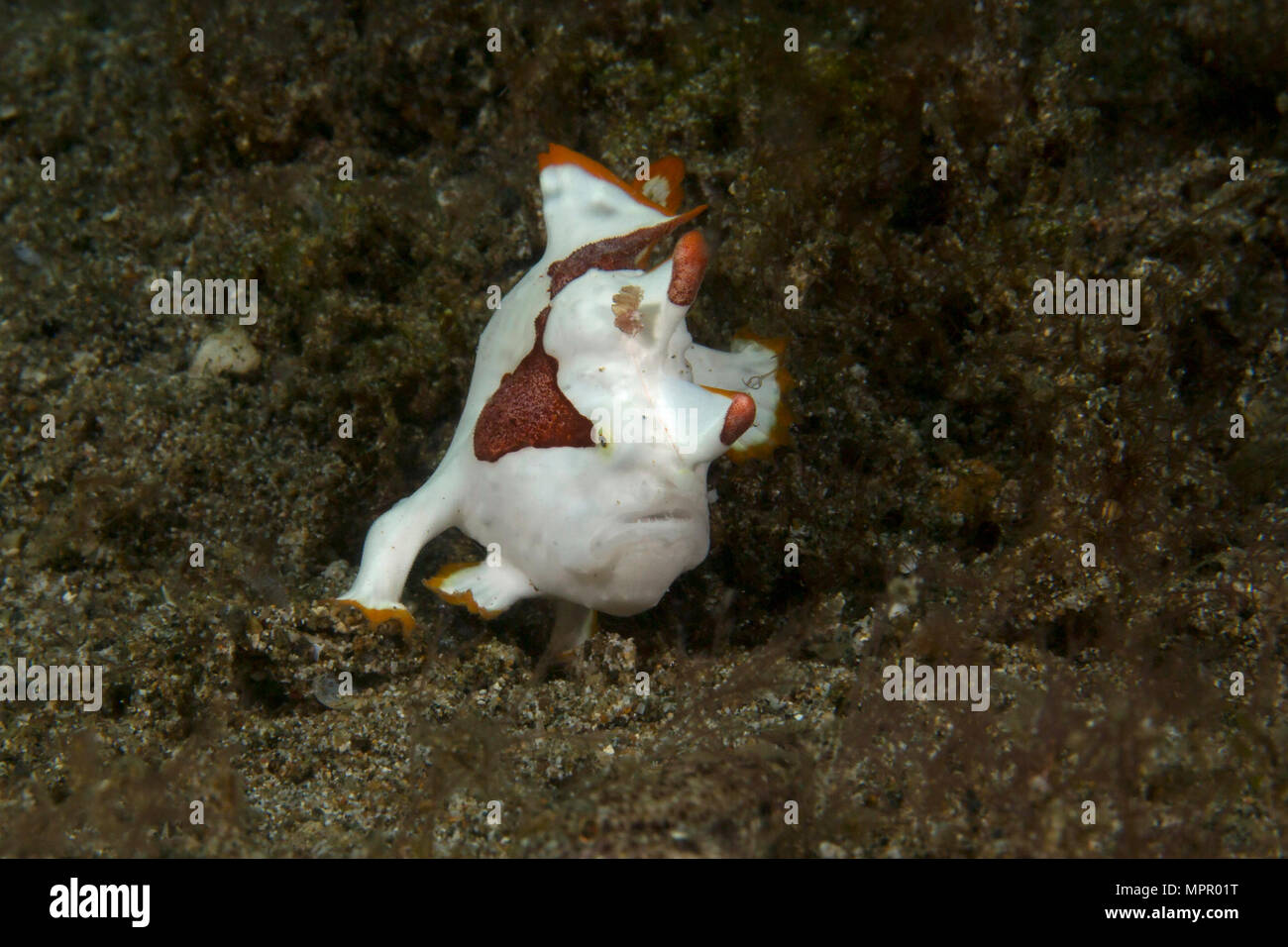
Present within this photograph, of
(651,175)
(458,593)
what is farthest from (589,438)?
(651,175)

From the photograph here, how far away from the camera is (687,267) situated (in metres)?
2.66

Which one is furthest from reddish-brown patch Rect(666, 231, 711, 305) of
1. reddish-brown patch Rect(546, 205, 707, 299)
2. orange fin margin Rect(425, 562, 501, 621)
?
orange fin margin Rect(425, 562, 501, 621)

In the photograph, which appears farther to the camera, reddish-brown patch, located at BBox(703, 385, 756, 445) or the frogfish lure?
the frogfish lure

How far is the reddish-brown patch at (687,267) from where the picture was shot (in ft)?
8.73

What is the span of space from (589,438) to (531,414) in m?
0.30

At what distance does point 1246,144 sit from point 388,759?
4.70 metres

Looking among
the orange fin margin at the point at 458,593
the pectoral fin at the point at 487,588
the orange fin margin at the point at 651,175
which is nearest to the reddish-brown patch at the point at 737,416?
the pectoral fin at the point at 487,588

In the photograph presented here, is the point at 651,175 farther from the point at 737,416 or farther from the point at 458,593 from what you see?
the point at 458,593

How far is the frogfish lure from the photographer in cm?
264

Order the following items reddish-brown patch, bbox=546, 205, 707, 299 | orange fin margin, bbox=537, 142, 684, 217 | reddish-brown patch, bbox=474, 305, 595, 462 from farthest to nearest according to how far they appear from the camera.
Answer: orange fin margin, bbox=537, 142, 684, 217, reddish-brown patch, bbox=546, 205, 707, 299, reddish-brown patch, bbox=474, 305, 595, 462

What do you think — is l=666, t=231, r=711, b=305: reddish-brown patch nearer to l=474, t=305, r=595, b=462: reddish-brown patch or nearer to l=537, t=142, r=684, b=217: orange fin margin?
l=474, t=305, r=595, b=462: reddish-brown patch

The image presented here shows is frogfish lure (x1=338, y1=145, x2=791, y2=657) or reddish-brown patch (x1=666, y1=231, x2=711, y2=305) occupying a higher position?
reddish-brown patch (x1=666, y1=231, x2=711, y2=305)
